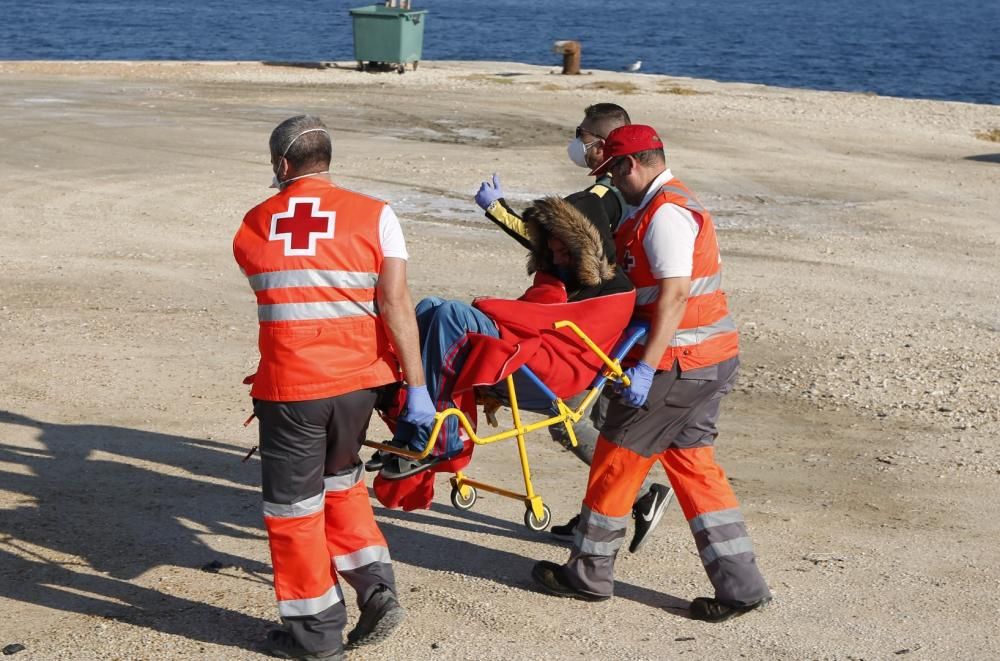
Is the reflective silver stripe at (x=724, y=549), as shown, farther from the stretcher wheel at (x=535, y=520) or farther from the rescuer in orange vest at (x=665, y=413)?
the stretcher wheel at (x=535, y=520)

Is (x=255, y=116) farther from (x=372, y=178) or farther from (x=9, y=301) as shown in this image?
(x=9, y=301)

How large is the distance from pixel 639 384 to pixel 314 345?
4.71 ft

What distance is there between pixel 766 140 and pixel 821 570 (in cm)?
1571

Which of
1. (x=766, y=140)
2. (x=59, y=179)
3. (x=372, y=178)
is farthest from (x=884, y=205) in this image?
(x=59, y=179)

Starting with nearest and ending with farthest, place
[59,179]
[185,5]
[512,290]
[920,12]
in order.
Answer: [512,290] → [59,179] → [185,5] → [920,12]

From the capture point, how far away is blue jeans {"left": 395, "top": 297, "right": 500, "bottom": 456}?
223 inches

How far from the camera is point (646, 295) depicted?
5785mm

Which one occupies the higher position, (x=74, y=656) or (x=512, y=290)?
(x=74, y=656)

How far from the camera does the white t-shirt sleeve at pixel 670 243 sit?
5.51 m

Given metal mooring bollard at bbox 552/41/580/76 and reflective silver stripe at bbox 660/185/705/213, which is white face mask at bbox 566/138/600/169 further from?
metal mooring bollard at bbox 552/41/580/76

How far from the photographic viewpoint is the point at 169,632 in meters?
5.50

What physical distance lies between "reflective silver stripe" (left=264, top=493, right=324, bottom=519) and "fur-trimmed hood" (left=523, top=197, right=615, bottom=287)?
1.63m

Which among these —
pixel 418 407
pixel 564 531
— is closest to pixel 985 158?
pixel 564 531

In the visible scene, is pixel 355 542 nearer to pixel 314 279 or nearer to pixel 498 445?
pixel 314 279
